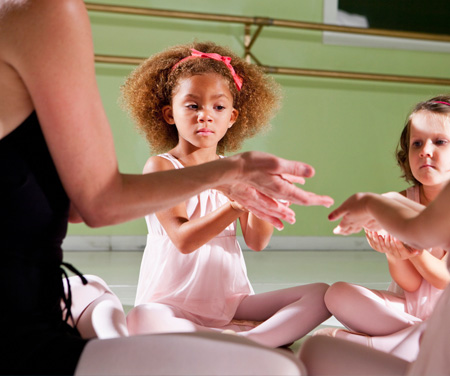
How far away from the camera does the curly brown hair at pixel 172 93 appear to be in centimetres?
153

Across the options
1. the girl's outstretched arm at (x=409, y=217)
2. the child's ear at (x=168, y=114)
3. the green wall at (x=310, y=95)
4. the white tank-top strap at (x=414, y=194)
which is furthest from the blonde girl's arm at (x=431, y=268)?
the green wall at (x=310, y=95)

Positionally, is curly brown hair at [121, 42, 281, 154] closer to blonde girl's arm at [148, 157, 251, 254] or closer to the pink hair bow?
the pink hair bow

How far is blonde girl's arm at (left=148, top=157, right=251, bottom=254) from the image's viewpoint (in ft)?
3.90

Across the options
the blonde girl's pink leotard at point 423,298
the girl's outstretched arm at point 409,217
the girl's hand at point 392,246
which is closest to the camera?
the girl's outstretched arm at point 409,217

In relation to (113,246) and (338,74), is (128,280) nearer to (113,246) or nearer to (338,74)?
(113,246)

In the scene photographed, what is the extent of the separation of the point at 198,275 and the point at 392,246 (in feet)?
1.36

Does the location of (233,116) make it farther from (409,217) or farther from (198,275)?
(409,217)

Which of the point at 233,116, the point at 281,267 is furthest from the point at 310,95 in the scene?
the point at 233,116

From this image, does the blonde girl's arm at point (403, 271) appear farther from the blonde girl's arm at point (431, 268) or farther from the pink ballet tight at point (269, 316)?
the pink ballet tight at point (269, 316)

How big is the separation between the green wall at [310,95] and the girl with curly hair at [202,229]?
5.48ft

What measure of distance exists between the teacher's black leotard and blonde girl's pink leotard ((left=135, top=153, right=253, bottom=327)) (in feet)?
1.85

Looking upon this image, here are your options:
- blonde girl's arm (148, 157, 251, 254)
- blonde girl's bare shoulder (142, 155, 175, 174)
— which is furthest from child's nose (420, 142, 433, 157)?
blonde girl's bare shoulder (142, 155, 175, 174)

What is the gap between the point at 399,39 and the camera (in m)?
3.56

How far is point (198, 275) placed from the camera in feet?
4.31
